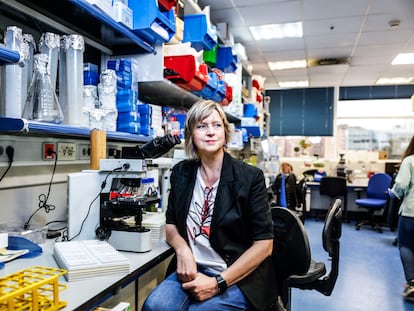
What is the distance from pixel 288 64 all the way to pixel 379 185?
8.66ft

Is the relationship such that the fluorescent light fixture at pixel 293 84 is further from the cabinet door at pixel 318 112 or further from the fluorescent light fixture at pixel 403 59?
the fluorescent light fixture at pixel 403 59

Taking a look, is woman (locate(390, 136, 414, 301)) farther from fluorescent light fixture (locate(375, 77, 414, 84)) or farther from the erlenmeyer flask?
fluorescent light fixture (locate(375, 77, 414, 84))

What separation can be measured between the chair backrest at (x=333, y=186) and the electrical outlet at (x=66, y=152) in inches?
195

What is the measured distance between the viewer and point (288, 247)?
69.6 inches

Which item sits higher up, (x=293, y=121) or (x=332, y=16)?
(x=332, y=16)

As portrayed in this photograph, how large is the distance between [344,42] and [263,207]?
4.27 m

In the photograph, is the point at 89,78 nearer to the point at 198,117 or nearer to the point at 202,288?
the point at 198,117

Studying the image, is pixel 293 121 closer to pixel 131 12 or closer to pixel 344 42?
pixel 344 42

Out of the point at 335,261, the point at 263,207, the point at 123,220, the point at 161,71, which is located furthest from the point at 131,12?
the point at 335,261

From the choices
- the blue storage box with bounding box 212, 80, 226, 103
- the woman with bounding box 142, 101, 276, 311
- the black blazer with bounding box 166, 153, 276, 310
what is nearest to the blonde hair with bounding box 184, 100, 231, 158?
the woman with bounding box 142, 101, 276, 311

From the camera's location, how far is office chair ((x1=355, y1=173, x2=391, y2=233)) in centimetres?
562

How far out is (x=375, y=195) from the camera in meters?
5.89

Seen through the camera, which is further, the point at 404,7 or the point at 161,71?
the point at 404,7

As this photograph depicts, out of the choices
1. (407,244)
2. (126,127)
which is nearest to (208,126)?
(126,127)
